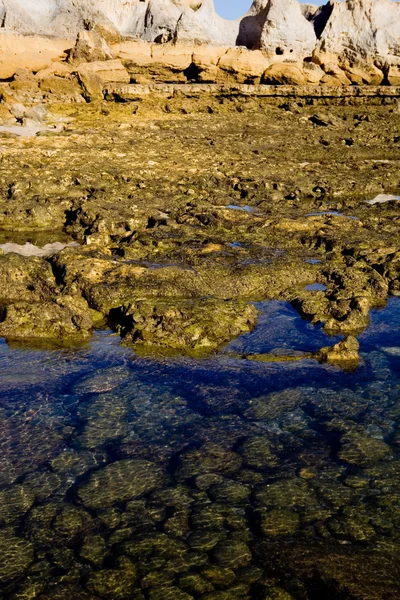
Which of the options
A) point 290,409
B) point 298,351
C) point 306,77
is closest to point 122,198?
point 298,351

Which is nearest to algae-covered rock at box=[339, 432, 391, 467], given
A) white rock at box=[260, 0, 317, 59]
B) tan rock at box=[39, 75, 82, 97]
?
tan rock at box=[39, 75, 82, 97]

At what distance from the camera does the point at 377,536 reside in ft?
23.8

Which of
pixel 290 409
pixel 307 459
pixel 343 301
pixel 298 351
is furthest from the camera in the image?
pixel 343 301

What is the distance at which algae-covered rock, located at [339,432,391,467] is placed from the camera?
28.8ft

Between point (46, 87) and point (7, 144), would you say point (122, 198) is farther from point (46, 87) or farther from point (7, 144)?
point (46, 87)

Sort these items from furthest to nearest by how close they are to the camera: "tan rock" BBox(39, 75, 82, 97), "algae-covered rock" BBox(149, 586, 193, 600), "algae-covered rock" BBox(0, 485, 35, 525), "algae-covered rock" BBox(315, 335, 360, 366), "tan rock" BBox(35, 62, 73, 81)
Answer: "tan rock" BBox(35, 62, 73, 81)
"tan rock" BBox(39, 75, 82, 97)
"algae-covered rock" BBox(315, 335, 360, 366)
"algae-covered rock" BBox(0, 485, 35, 525)
"algae-covered rock" BBox(149, 586, 193, 600)

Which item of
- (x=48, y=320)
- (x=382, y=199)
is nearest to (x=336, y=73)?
(x=382, y=199)

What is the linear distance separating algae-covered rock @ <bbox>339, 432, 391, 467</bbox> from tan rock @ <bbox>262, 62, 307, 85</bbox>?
112ft

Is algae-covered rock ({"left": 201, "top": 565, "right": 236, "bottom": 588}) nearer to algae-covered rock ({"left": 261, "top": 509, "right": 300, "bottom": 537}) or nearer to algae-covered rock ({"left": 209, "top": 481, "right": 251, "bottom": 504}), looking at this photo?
algae-covered rock ({"left": 261, "top": 509, "right": 300, "bottom": 537})

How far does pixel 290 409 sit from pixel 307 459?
4.33 ft

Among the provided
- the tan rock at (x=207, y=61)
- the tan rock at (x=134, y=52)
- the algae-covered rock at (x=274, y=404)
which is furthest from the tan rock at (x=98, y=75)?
the algae-covered rock at (x=274, y=404)

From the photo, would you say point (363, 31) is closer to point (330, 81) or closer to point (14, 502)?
point (330, 81)

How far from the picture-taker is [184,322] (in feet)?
40.1

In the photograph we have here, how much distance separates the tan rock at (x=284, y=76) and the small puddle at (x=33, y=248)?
87.5 ft
